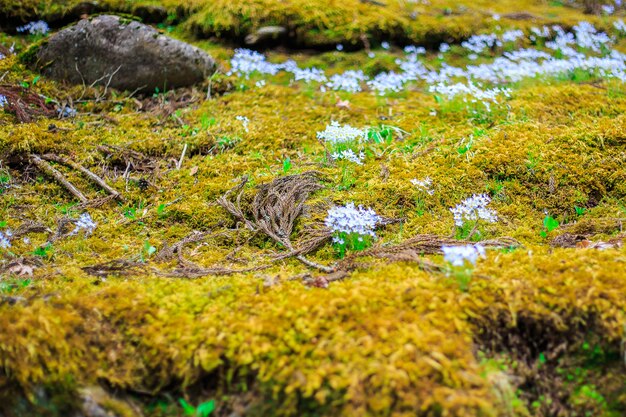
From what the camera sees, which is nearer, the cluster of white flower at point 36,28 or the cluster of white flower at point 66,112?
the cluster of white flower at point 66,112

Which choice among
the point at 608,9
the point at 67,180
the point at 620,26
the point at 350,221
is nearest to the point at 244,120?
the point at 67,180

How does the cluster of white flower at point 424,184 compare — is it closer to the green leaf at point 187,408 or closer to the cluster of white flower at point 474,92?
the cluster of white flower at point 474,92

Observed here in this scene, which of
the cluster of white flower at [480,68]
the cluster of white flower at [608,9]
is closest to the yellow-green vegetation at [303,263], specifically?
the cluster of white flower at [480,68]

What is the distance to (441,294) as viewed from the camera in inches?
102

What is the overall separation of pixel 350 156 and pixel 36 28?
17.0 feet

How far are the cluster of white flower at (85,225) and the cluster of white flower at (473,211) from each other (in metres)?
2.88

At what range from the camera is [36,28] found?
21.6 ft

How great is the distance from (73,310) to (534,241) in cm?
315

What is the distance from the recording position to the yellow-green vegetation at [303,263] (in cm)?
231

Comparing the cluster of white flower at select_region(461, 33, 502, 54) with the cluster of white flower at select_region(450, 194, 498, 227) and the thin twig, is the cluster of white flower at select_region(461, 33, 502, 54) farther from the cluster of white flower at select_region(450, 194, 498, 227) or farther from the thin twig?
the thin twig

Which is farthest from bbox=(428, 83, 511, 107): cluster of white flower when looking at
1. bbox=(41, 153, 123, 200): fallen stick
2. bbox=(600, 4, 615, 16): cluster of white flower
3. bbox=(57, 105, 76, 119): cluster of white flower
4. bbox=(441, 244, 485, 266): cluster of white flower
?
bbox=(600, 4, 615, 16): cluster of white flower

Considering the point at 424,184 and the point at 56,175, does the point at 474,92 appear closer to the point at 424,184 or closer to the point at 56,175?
the point at 424,184

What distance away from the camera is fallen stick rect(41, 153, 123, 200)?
428 centimetres

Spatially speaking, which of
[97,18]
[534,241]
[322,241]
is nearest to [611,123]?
[534,241]
